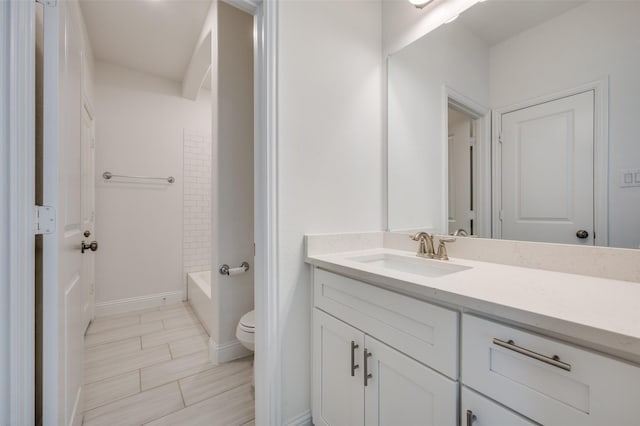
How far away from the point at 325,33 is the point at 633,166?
53.6 inches

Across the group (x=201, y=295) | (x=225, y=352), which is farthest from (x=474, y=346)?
(x=201, y=295)

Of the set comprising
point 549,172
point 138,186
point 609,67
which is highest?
point 609,67

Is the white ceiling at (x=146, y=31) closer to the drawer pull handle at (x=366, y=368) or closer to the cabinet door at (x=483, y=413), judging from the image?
the drawer pull handle at (x=366, y=368)

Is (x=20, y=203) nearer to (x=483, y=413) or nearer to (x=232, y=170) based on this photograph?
(x=232, y=170)

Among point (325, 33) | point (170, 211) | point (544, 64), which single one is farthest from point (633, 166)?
point (170, 211)

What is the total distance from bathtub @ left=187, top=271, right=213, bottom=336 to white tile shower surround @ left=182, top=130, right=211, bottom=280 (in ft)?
0.62

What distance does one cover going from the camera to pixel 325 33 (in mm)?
1392

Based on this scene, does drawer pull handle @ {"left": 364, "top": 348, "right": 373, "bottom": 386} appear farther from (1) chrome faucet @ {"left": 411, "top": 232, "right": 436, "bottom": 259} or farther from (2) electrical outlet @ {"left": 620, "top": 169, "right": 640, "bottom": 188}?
(2) electrical outlet @ {"left": 620, "top": 169, "right": 640, "bottom": 188}

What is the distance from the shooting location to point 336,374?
44.1 inches

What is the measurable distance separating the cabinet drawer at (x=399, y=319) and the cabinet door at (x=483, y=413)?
0.06 m

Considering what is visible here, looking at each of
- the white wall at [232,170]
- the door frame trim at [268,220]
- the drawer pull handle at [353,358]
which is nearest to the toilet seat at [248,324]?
the white wall at [232,170]

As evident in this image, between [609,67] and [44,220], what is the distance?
6.46 feet

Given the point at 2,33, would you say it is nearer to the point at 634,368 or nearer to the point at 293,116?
the point at 293,116

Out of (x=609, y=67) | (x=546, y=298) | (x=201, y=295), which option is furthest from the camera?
(x=201, y=295)
